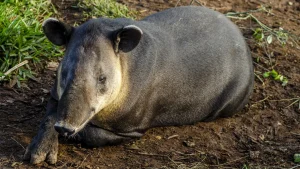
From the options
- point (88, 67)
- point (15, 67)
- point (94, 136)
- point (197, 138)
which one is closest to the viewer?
point (88, 67)

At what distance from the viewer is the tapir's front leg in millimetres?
7645

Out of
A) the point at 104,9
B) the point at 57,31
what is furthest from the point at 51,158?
the point at 104,9

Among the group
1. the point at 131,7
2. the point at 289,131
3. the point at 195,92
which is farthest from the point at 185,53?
the point at 131,7

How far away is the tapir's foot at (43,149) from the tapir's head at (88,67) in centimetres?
48

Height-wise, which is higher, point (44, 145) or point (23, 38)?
point (23, 38)

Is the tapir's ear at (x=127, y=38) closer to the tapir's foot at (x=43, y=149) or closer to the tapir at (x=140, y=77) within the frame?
the tapir at (x=140, y=77)

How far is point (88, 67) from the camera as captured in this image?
732 centimetres

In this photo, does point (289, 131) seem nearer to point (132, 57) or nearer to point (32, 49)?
point (132, 57)

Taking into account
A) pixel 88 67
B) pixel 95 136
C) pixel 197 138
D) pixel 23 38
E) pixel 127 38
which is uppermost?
pixel 127 38

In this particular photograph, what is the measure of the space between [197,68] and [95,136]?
152 centimetres

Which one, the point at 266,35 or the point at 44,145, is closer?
the point at 44,145

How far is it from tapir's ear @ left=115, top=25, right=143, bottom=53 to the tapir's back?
72 cm

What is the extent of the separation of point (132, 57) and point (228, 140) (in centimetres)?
157

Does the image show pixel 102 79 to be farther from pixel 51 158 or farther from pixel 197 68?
pixel 197 68
